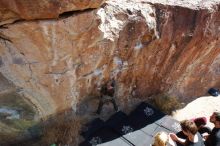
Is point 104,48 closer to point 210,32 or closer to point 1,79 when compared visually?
point 1,79

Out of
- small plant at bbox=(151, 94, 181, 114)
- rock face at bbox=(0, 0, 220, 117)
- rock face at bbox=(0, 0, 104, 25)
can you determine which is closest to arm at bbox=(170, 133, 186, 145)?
rock face at bbox=(0, 0, 220, 117)

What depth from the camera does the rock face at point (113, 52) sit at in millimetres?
4426

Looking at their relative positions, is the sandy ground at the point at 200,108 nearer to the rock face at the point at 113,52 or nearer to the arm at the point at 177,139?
the rock face at the point at 113,52

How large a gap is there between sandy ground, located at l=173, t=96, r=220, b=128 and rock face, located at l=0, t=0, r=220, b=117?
0.22 m

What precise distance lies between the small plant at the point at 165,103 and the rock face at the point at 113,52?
110 mm

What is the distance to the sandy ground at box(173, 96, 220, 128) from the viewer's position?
253 inches

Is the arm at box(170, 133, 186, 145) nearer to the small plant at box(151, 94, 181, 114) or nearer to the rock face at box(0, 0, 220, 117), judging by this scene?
the rock face at box(0, 0, 220, 117)

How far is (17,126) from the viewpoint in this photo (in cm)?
497

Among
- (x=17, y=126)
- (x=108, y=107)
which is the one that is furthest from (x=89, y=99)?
(x=17, y=126)

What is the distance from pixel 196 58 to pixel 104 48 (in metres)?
1.92

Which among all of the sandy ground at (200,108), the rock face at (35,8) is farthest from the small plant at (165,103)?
the rock face at (35,8)

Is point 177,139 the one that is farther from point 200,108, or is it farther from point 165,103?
point 200,108

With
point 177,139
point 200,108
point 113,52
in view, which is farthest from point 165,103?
point 177,139

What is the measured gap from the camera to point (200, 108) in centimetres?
672
